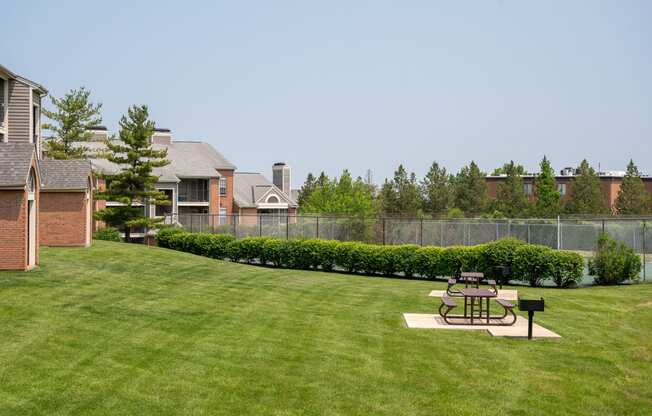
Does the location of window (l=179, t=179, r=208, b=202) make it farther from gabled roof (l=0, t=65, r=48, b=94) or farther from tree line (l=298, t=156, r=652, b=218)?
gabled roof (l=0, t=65, r=48, b=94)

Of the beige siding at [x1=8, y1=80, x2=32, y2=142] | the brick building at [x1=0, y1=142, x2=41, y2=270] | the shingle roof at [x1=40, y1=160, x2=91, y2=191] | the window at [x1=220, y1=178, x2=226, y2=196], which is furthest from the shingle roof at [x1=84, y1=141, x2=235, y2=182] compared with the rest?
the brick building at [x1=0, y1=142, x2=41, y2=270]

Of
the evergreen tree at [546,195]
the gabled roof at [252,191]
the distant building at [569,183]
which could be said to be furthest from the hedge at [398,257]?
the distant building at [569,183]

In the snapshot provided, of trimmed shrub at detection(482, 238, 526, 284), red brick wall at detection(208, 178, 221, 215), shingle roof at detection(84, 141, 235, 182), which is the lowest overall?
trimmed shrub at detection(482, 238, 526, 284)

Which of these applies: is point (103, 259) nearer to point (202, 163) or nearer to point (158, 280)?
point (158, 280)

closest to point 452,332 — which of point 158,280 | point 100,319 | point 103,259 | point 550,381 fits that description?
point 550,381

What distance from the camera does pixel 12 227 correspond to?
62.8ft

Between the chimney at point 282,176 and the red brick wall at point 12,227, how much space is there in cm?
5597

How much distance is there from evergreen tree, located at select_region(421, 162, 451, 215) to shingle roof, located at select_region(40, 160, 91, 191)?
158ft

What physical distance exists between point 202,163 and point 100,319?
49.6 m

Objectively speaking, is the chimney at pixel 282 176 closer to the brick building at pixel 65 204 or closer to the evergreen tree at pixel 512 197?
the evergreen tree at pixel 512 197

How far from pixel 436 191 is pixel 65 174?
50.9 meters

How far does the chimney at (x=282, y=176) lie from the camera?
2972 inches

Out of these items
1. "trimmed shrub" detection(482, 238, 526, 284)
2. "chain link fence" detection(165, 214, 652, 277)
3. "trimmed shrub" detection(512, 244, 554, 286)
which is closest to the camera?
"trimmed shrub" detection(512, 244, 554, 286)

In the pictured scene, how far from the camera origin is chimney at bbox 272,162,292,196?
248ft
